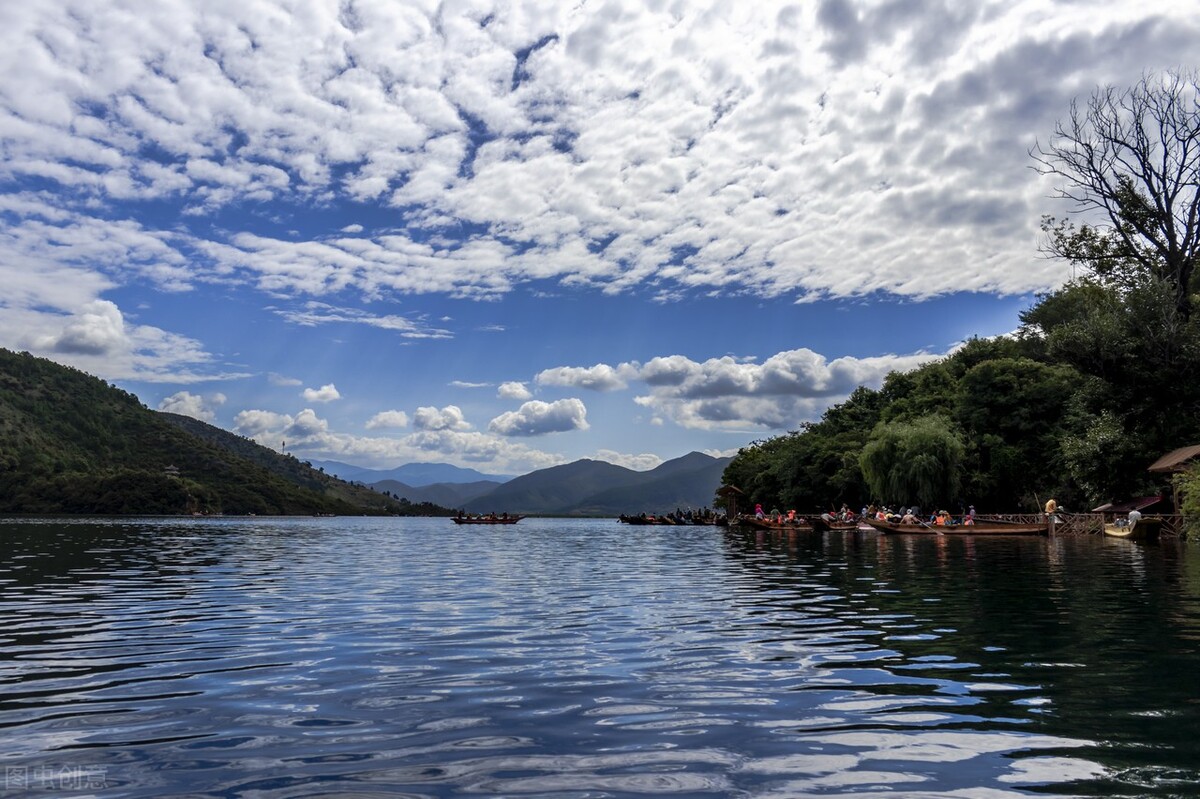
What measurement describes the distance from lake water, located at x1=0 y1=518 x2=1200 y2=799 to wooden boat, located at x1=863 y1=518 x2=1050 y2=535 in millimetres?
33374

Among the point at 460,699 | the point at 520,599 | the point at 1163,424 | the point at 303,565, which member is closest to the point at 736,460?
the point at 1163,424

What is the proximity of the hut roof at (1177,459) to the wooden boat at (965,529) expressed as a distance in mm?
7428

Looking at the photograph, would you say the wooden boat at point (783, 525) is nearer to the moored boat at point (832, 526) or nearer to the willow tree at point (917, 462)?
the moored boat at point (832, 526)

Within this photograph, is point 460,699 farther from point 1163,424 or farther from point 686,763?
point 1163,424

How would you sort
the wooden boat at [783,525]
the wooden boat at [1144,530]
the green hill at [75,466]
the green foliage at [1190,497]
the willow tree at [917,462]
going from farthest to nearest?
the green hill at [75,466], the wooden boat at [783,525], the willow tree at [917,462], the wooden boat at [1144,530], the green foliage at [1190,497]

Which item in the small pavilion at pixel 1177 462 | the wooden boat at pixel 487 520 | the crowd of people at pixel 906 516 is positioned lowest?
the wooden boat at pixel 487 520

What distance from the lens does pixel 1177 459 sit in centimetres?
4238

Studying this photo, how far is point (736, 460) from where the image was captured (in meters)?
137

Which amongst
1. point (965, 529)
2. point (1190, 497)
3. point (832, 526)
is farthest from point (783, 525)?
point (1190, 497)

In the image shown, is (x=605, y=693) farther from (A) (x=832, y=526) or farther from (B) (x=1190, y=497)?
(A) (x=832, y=526)

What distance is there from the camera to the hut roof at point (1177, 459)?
41.2 metres

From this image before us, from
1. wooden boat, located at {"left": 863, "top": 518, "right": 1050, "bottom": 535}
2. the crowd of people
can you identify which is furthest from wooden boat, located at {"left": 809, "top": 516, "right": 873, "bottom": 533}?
wooden boat, located at {"left": 863, "top": 518, "right": 1050, "bottom": 535}

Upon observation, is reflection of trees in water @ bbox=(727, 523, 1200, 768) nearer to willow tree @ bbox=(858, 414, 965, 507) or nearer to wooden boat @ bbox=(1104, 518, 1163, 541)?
wooden boat @ bbox=(1104, 518, 1163, 541)

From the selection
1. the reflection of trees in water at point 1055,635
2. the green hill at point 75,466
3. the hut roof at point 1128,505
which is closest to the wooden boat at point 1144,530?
the hut roof at point 1128,505
